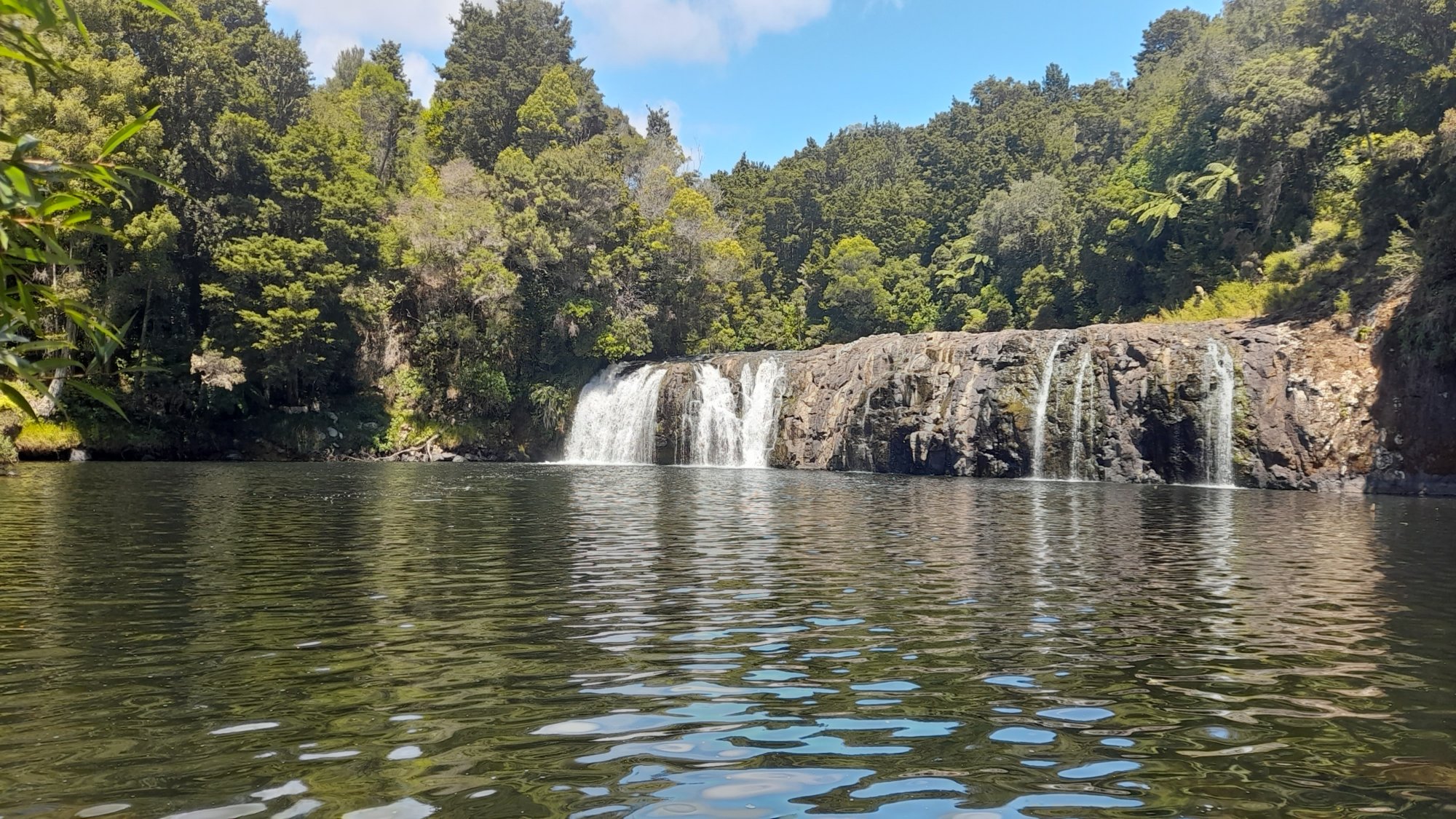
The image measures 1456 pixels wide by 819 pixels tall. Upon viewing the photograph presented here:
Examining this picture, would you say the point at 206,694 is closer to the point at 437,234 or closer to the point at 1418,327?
the point at 1418,327

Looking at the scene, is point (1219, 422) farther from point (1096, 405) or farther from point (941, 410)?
point (941, 410)

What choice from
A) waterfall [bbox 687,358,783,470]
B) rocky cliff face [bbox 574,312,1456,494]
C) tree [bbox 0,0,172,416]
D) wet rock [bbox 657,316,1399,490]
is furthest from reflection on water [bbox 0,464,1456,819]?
waterfall [bbox 687,358,783,470]

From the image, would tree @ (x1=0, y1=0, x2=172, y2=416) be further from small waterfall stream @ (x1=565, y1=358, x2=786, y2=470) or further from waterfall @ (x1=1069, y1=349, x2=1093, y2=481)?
small waterfall stream @ (x1=565, y1=358, x2=786, y2=470)

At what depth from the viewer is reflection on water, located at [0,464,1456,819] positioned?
4973 millimetres

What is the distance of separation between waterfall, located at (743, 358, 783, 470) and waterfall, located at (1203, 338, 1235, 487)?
1774 centimetres

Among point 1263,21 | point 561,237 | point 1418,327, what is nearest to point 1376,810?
point 1418,327

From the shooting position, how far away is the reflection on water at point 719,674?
196 inches

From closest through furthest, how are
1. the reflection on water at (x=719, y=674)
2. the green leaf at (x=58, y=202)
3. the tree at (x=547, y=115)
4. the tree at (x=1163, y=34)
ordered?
the green leaf at (x=58, y=202)
the reflection on water at (x=719, y=674)
the tree at (x=547, y=115)
the tree at (x=1163, y=34)

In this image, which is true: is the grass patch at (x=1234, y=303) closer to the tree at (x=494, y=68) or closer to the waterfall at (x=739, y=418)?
the waterfall at (x=739, y=418)

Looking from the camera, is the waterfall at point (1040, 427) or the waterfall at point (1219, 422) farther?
the waterfall at point (1040, 427)

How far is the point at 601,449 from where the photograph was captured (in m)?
47.9

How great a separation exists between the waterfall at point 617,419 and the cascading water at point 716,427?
94.6 inches

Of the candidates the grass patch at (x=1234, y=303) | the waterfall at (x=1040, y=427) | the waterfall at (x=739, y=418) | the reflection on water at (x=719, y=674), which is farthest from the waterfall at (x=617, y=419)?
the reflection on water at (x=719, y=674)

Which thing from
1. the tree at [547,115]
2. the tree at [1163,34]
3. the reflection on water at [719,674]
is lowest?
the reflection on water at [719,674]
